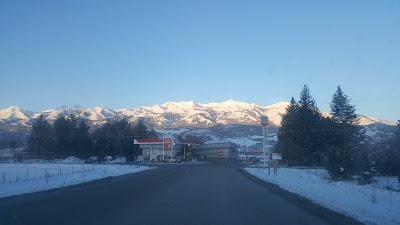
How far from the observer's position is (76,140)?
108m

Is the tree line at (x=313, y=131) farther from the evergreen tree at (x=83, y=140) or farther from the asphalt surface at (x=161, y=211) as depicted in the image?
the asphalt surface at (x=161, y=211)

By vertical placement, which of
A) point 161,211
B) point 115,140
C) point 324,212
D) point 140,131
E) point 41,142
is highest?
point 140,131

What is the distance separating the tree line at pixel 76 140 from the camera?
10581 centimetres

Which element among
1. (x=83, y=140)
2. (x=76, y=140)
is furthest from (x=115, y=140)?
(x=76, y=140)

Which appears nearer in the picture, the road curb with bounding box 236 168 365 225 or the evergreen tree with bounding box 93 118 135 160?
the road curb with bounding box 236 168 365 225

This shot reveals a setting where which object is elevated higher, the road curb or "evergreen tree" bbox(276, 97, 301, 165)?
"evergreen tree" bbox(276, 97, 301, 165)

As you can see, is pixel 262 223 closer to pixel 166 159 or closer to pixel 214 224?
pixel 214 224

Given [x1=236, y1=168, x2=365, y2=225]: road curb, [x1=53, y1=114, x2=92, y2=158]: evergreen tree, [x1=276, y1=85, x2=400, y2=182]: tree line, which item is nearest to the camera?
[x1=236, y1=168, x2=365, y2=225]: road curb

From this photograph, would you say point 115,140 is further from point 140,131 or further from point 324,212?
point 324,212

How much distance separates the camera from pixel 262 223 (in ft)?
39.5

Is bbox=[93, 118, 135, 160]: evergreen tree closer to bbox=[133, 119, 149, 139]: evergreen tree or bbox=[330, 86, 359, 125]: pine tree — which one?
bbox=[133, 119, 149, 139]: evergreen tree

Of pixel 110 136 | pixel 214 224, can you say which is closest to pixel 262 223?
pixel 214 224

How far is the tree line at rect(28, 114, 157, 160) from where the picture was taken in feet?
347

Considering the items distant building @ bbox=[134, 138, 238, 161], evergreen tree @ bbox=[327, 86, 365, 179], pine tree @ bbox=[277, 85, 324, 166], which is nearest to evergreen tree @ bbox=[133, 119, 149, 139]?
distant building @ bbox=[134, 138, 238, 161]
